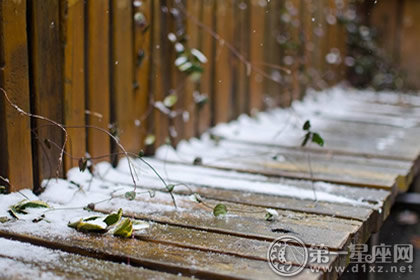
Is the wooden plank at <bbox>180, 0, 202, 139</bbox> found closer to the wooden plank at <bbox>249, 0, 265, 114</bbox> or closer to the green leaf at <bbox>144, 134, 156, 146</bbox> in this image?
the green leaf at <bbox>144, 134, 156, 146</bbox>

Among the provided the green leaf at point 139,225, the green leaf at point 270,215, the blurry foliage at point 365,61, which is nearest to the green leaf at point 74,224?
the green leaf at point 139,225

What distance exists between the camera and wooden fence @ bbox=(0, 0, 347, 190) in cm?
190

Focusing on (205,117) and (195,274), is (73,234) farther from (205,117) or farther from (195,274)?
(205,117)

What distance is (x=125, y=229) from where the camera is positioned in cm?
165

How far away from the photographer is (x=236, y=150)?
2.95m

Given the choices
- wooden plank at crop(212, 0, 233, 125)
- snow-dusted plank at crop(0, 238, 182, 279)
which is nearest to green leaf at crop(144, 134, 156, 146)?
wooden plank at crop(212, 0, 233, 125)

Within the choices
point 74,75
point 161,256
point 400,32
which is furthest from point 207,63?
point 400,32

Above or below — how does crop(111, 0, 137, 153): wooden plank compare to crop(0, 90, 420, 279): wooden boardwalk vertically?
above

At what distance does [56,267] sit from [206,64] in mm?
1866

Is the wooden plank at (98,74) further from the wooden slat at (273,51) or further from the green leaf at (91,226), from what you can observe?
the wooden slat at (273,51)

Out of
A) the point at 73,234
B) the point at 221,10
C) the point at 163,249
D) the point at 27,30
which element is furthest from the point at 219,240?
the point at 221,10

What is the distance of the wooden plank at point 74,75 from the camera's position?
2.09 m

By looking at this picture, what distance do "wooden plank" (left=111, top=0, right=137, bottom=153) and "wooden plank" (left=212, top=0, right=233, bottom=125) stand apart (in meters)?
0.78

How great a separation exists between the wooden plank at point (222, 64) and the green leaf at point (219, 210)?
1.45 m
